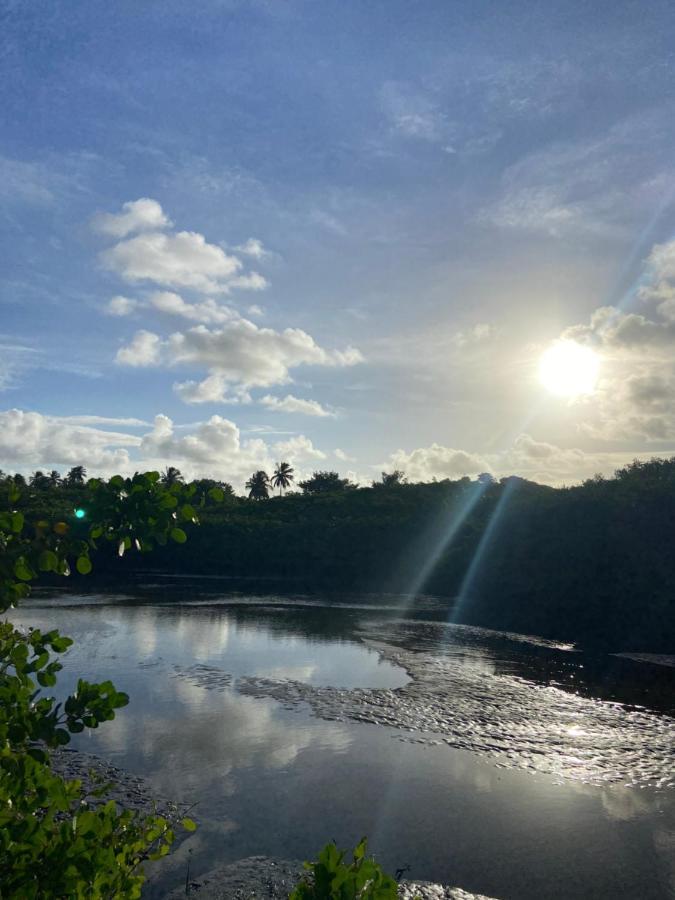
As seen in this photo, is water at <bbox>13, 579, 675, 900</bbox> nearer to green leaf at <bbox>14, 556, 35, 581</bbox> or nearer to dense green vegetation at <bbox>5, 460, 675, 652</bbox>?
dense green vegetation at <bbox>5, 460, 675, 652</bbox>

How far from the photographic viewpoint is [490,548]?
57.9 metres

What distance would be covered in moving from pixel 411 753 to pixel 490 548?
44.2 m

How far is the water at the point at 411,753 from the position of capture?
10.5m

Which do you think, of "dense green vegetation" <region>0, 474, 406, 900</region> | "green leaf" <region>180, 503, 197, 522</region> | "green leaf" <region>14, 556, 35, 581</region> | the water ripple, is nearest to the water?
the water ripple

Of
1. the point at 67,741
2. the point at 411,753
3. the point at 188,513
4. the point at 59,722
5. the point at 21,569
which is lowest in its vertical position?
the point at 411,753

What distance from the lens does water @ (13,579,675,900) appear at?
10469mm

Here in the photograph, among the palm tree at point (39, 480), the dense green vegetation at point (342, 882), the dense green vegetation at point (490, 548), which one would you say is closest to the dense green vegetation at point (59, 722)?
the dense green vegetation at point (342, 882)

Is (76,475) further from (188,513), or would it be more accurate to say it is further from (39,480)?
(188,513)

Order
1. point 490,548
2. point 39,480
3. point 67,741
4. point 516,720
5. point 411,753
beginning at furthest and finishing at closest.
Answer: point 39,480 < point 490,548 < point 516,720 < point 411,753 < point 67,741

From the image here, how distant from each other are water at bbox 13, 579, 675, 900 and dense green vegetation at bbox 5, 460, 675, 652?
667 cm

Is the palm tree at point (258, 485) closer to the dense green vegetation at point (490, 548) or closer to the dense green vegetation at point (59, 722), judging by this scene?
the dense green vegetation at point (490, 548)

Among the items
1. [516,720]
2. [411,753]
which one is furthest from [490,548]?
[411,753]

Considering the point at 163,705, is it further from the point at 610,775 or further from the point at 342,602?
the point at 342,602

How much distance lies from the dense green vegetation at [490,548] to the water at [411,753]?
6667 mm
